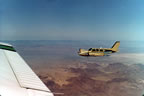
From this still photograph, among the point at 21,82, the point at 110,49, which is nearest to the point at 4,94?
the point at 21,82

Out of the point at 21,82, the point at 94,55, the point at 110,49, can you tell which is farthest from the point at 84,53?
the point at 21,82

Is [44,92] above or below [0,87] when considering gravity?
below

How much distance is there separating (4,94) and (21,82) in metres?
1.02

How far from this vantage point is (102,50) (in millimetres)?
24859

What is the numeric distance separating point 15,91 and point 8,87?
318 millimetres

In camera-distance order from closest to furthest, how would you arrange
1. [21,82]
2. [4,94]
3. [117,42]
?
[4,94] < [21,82] < [117,42]

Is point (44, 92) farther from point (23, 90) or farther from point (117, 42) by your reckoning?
point (117, 42)

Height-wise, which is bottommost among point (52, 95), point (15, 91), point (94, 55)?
point (94, 55)

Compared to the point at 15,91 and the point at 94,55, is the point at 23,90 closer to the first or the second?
the point at 15,91

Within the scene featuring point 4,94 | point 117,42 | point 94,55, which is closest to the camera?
point 4,94

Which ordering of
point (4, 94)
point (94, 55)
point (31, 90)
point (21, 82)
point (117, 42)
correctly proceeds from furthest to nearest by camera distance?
point (117, 42) < point (94, 55) < point (21, 82) < point (31, 90) < point (4, 94)

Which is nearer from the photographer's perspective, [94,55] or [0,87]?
[0,87]

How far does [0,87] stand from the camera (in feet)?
11.4

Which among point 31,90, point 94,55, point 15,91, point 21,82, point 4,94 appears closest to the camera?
point 4,94
